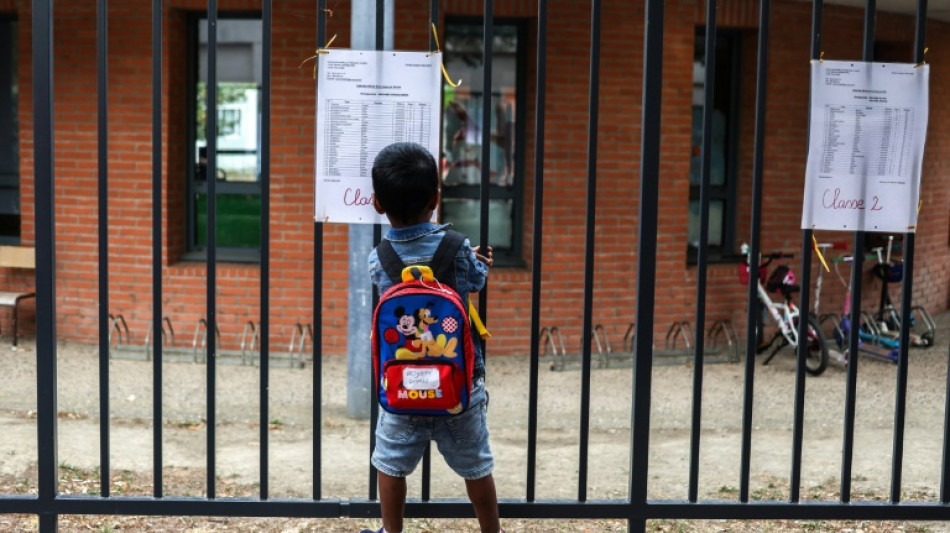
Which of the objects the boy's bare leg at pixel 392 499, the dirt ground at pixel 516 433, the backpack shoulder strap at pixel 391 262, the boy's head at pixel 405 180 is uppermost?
the boy's head at pixel 405 180

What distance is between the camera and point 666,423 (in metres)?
7.45

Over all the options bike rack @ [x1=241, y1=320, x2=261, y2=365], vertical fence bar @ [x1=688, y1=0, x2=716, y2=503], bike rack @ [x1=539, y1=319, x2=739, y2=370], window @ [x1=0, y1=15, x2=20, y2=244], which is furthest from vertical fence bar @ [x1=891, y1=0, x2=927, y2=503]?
window @ [x1=0, y1=15, x2=20, y2=244]

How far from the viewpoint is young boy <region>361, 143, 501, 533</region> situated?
333 centimetres

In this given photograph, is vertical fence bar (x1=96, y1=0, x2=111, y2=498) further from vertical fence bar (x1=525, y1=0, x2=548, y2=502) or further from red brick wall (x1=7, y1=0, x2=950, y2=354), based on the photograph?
red brick wall (x1=7, y1=0, x2=950, y2=354)

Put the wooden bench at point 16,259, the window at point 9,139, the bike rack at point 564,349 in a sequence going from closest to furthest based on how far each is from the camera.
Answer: the bike rack at point 564,349 < the wooden bench at point 16,259 < the window at point 9,139

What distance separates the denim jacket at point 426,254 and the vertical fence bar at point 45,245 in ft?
3.91

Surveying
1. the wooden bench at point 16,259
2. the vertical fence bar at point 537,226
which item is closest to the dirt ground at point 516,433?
the wooden bench at point 16,259

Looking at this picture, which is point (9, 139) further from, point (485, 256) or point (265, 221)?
point (485, 256)

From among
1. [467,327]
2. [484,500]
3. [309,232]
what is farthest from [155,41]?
[309,232]

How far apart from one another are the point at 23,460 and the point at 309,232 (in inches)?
155

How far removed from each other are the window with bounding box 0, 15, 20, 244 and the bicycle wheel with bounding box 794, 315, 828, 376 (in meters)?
7.36

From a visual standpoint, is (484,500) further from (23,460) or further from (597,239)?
(597,239)

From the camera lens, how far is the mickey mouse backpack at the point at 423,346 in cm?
326

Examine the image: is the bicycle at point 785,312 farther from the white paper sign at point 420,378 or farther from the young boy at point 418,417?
the white paper sign at point 420,378
